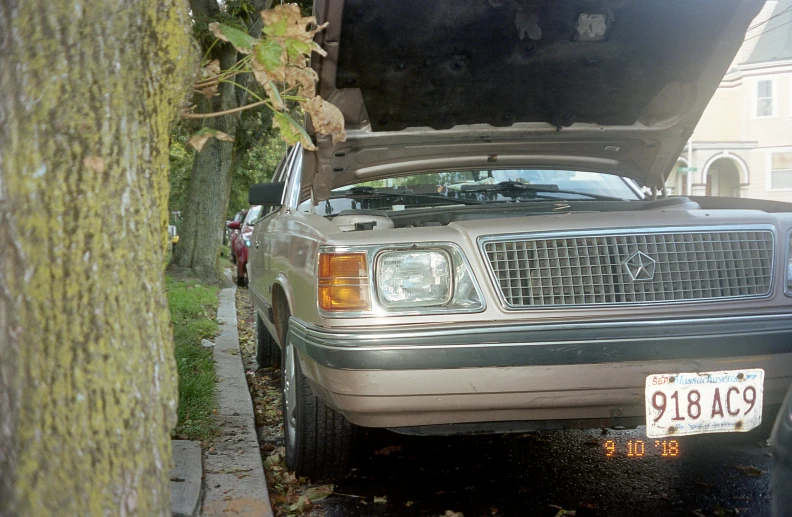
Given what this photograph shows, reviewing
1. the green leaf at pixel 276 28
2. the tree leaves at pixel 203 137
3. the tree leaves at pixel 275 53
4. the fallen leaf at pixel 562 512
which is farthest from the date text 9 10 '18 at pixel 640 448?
the green leaf at pixel 276 28

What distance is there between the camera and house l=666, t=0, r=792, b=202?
3297 centimetres

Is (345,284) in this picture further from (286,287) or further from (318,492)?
(318,492)

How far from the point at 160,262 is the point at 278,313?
7.69 feet

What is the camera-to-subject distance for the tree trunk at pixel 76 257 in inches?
82.4

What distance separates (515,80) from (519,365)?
1941mm

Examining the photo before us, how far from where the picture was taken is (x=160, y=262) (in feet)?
7.84

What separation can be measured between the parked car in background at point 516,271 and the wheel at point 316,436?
1cm

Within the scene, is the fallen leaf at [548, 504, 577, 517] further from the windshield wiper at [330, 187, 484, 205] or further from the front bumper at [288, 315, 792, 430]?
the windshield wiper at [330, 187, 484, 205]

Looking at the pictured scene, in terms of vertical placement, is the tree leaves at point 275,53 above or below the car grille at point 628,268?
above

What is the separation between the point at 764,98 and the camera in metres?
33.5

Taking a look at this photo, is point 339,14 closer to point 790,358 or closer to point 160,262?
point 160,262

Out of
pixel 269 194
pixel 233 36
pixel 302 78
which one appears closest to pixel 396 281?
pixel 302 78

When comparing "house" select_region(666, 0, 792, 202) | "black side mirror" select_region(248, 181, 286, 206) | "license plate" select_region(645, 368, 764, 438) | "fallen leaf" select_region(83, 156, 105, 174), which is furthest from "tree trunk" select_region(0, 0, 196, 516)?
"house" select_region(666, 0, 792, 202)

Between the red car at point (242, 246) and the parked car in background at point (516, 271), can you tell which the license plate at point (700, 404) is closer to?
the parked car in background at point (516, 271)
